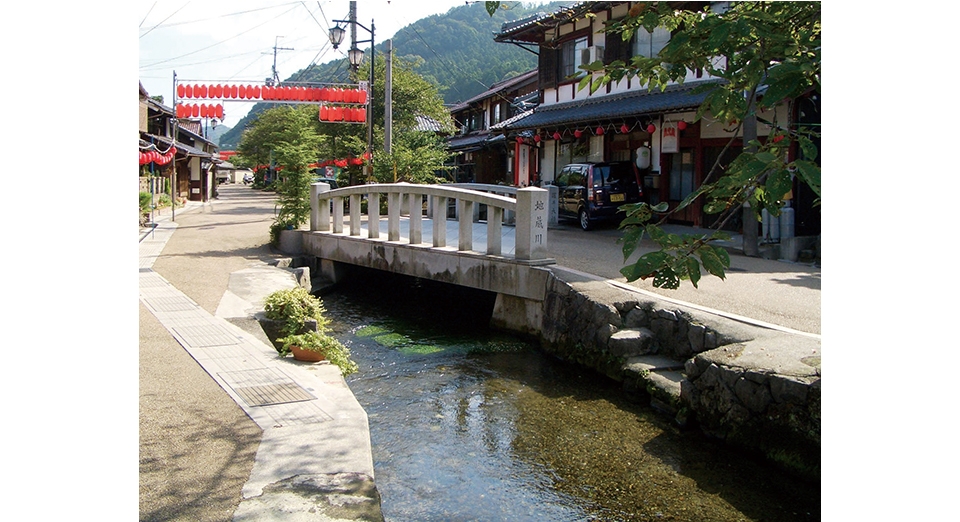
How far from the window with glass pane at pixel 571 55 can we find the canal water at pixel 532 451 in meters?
12.9

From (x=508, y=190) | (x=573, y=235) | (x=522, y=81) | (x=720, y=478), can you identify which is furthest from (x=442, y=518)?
(x=522, y=81)

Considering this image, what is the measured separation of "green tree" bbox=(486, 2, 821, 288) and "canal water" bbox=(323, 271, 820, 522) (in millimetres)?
2721

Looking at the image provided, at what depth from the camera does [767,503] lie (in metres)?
5.59

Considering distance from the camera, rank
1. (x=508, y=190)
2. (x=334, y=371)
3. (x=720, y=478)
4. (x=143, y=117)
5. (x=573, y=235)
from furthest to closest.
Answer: (x=143, y=117), (x=573, y=235), (x=508, y=190), (x=334, y=371), (x=720, y=478)

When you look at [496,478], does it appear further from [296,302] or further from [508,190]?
[508,190]

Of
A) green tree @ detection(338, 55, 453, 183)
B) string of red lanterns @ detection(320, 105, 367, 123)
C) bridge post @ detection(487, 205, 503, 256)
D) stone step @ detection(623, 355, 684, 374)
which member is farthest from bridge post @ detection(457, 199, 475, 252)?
string of red lanterns @ detection(320, 105, 367, 123)

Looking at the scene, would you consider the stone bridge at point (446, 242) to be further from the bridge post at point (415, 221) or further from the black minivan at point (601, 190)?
the black minivan at point (601, 190)

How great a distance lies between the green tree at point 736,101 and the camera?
3.26m

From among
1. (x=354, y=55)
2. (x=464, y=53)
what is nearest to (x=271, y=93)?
(x=354, y=55)

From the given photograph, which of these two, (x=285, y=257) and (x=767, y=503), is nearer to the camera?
(x=767, y=503)

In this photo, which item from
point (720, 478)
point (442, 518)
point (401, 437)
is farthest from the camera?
point (401, 437)

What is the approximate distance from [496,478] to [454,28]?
49.5 m

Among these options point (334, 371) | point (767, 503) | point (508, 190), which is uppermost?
point (508, 190)

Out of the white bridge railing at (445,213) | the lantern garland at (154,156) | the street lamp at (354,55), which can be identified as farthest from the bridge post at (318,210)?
the lantern garland at (154,156)
